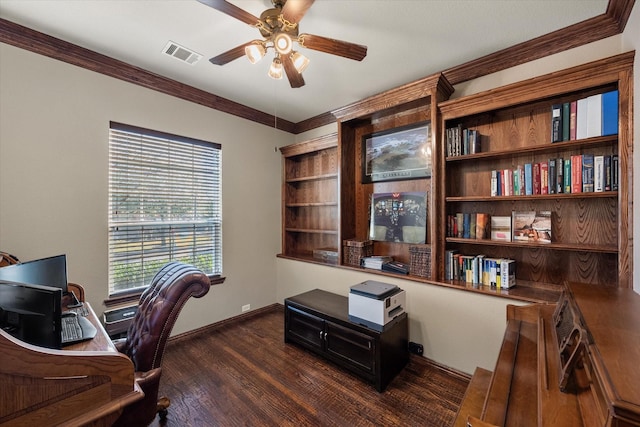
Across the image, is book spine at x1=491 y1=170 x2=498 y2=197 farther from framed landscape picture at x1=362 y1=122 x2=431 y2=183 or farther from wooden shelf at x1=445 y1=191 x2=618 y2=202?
framed landscape picture at x1=362 y1=122 x2=431 y2=183

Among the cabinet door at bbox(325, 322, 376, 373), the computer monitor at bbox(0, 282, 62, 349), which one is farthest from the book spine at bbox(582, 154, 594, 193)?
the computer monitor at bbox(0, 282, 62, 349)

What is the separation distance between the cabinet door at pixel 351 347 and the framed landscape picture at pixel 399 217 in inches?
43.7

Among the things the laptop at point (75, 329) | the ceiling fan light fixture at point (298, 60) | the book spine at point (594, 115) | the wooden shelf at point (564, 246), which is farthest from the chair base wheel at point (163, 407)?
the book spine at point (594, 115)

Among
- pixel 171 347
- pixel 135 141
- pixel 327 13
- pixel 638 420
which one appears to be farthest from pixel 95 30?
pixel 638 420

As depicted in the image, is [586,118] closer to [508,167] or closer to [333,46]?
[508,167]

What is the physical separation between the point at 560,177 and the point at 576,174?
9 cm

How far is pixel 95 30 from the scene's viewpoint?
→ 2008 mm

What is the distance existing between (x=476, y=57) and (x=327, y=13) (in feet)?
4.59

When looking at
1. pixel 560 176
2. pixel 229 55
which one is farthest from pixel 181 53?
pixel 560 176

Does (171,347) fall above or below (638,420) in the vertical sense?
below

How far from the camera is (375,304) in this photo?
7.16 feet

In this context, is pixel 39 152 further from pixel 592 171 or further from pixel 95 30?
pixel 592 171

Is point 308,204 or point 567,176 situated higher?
point 567,176

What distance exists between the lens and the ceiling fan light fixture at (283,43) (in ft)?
5.22
